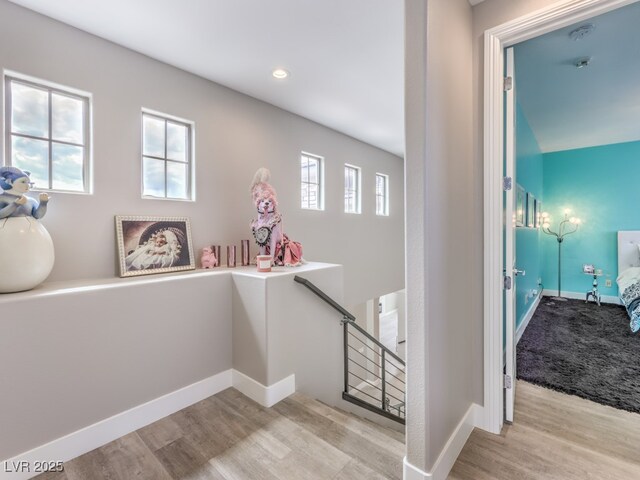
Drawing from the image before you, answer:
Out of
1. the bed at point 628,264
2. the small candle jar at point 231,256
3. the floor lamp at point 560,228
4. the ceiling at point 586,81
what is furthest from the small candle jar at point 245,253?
the floor lamp at point 560,228

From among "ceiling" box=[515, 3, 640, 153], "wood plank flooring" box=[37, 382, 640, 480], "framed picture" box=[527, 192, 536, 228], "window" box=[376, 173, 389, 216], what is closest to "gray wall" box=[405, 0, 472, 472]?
"wood plank flooring" box=[37, 382, 640, 480]

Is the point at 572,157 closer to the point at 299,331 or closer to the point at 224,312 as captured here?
the point at 299,331

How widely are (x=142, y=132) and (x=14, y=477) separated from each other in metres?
2.28

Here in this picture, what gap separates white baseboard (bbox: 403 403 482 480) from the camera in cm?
143

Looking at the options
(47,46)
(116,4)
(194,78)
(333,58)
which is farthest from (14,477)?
(333,58)

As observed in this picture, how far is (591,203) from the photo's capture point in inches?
217

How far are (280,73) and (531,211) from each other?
12.7 ft

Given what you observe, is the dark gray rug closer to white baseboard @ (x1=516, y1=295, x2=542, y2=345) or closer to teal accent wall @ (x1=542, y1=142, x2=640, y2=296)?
white baseboard @ (x1=516, y1=295, x2=542, y2=345)

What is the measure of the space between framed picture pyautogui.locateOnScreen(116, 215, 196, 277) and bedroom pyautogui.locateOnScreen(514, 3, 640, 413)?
3053 millimetres

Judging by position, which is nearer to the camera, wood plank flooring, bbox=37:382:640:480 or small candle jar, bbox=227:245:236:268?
wood plank flooring, bbox=37:382:640:480

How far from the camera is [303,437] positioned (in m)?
1.83

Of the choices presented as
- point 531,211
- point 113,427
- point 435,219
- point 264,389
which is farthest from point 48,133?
point 531,211

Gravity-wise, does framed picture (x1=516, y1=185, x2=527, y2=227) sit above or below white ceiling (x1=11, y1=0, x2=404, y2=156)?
below

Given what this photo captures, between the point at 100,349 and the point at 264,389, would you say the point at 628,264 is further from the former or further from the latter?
the point at 100,349
